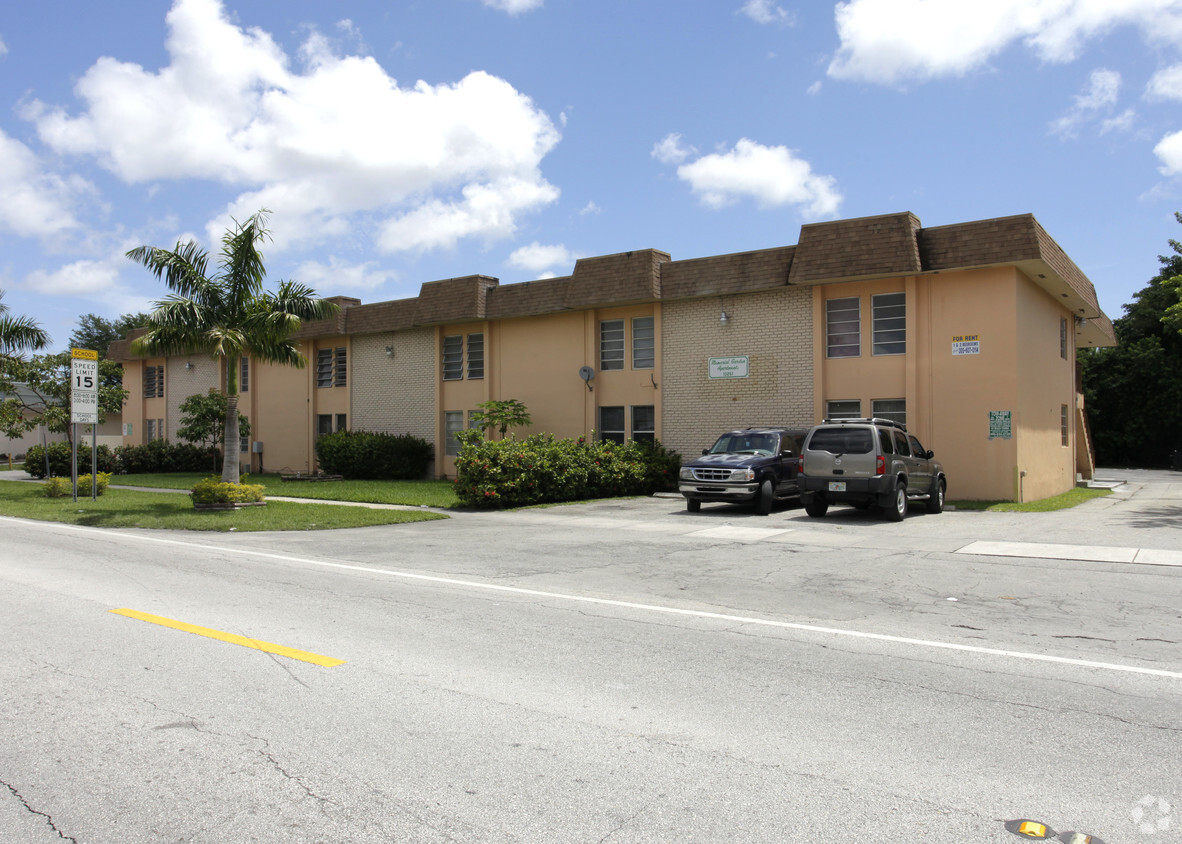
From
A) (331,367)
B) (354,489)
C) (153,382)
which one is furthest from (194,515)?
(153,382)

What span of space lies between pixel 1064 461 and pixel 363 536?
20720 millimetres

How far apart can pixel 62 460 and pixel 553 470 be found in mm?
25008

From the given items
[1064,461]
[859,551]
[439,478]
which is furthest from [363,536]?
[1064,461]

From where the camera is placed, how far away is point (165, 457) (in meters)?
37.9

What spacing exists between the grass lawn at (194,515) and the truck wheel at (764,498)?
6.55 metres

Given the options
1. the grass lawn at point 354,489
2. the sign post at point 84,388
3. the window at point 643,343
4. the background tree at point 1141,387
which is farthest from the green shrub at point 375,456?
the background tree at point 1141,387

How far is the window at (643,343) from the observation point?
25388mm

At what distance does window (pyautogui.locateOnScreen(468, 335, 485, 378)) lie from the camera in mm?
29391

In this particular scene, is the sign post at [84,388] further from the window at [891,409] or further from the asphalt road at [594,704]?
the window at [891,409]

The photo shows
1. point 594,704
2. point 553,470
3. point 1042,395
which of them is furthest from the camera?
point 1042,395

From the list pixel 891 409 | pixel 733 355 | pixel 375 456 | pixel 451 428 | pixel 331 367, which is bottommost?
pixel 375 456

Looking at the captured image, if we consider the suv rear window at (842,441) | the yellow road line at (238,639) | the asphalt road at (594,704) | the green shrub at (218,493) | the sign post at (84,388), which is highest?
the sign post at (84,388)

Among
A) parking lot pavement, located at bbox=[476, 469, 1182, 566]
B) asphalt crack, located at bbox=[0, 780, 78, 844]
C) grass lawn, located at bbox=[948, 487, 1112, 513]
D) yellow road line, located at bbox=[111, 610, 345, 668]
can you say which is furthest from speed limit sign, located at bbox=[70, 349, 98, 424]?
grass lawn, located at bbox=[948, 487, 1112, 513]

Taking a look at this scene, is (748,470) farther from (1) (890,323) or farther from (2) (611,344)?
(2) (611,344)
